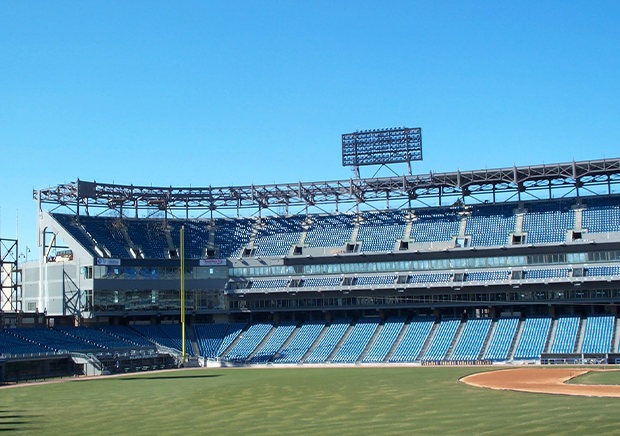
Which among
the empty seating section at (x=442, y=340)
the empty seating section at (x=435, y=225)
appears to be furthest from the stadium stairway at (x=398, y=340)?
the empty seating section at (x=435, y=225)

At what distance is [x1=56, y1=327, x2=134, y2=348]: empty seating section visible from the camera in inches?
3076

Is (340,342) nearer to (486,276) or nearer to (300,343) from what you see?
(300,343)

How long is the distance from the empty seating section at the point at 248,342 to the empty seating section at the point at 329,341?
7748mm

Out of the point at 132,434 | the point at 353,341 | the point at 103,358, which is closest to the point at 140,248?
the point at 103,358

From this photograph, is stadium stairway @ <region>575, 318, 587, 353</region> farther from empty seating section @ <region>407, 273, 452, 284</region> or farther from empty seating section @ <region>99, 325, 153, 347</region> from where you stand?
empty seating section @ <region>99, 325, 153, 347</region>

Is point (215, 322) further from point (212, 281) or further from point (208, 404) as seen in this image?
point (208, 404)

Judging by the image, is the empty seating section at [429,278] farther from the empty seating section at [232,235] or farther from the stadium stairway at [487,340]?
the empty seating section at [232,235]

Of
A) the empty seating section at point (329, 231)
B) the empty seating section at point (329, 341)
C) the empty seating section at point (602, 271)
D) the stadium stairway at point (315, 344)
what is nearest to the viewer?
the empty seating section at point (602, 271)

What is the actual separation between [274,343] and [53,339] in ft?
79.2

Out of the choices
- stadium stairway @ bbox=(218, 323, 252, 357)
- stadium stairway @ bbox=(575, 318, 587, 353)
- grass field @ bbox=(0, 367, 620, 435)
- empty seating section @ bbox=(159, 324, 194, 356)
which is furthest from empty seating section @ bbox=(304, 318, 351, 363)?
stadium stairway @ bbox=(575, 318, 587, 353)

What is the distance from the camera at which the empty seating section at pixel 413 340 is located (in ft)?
245

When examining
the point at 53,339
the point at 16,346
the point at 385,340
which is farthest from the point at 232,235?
the point at 16,346

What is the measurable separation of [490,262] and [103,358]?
141 ft

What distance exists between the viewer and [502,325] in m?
77.5
